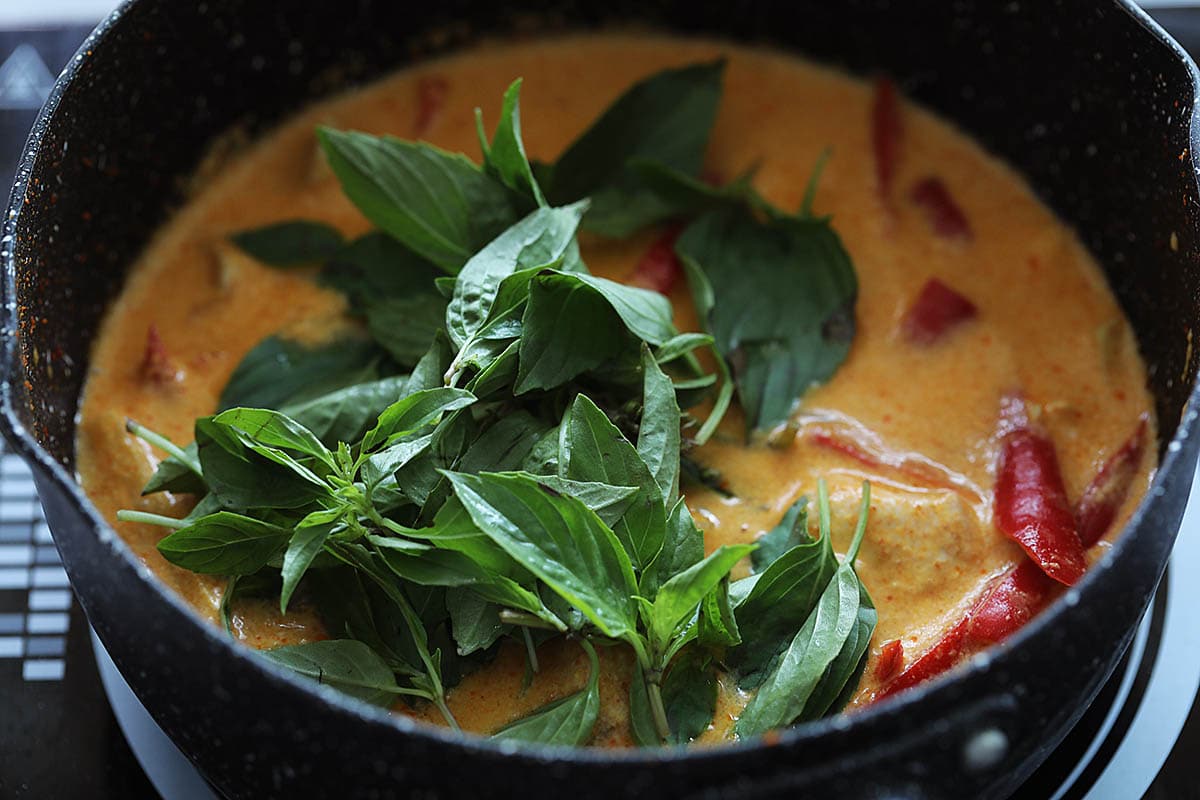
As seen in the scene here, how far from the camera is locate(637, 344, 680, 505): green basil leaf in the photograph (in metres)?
1.12

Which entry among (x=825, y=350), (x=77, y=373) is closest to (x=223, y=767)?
(x=77, y=373)

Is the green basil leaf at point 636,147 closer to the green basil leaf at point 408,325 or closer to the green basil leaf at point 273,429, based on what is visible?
the green basil leaf at point 408,325

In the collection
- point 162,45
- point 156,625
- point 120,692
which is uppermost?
point 162,45

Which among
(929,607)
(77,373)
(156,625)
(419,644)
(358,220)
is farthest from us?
(358,220)

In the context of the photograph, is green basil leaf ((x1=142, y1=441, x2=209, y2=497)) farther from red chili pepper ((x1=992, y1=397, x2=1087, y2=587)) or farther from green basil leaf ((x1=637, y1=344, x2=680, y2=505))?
red chili pepper ((x1=992, y1=397, x2=1087, y2=587))

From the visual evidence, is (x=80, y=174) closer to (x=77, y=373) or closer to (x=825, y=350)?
(x=77, y=373)

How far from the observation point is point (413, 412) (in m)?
1.07

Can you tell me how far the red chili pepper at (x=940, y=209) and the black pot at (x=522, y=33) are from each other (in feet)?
0.31

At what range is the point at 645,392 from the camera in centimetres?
115

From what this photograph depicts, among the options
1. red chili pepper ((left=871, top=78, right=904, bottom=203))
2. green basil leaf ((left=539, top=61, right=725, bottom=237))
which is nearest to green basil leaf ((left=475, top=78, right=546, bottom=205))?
green basil leaf ((left=539, top=61, right=725, bottom=237))

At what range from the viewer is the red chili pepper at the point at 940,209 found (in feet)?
4.98

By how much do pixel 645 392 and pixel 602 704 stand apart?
26cm

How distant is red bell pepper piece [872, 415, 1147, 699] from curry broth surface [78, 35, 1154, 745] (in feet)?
0.05

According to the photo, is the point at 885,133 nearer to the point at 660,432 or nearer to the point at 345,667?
the point at 660,432
